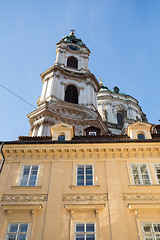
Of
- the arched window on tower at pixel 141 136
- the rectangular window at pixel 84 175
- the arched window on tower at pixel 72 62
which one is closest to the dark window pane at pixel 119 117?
the arched window on tower at pixel 72 62

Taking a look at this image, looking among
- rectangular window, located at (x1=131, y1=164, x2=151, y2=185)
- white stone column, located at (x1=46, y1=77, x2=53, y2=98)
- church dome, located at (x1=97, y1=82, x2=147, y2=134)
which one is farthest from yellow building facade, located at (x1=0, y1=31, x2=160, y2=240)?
church dome, located at (x1=97, y1=82, x2=147, y2=134)

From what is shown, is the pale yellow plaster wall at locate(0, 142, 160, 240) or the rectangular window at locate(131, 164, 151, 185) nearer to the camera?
the pale yellow plaster wall at locate(0, 142, 160, 240)

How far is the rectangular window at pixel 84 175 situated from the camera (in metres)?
13.5

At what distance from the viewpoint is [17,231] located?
37.8 feet

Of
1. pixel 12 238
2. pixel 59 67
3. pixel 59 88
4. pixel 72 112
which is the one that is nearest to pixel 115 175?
pixel 12 238

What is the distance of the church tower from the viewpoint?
29.9m

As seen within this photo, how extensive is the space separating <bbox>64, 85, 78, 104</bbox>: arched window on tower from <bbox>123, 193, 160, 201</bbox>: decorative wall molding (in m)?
23.7

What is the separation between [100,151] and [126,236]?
4769 mm

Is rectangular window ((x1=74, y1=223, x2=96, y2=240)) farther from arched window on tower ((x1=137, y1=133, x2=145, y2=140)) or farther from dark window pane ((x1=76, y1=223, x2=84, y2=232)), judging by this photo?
arched window on tower ((x1=137, y1=133, x2=145, y2=140))

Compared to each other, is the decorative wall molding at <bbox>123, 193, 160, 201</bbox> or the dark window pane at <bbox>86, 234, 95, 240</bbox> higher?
the decorative wall molding at <bbox>123, 193, 160, 201</bbox>

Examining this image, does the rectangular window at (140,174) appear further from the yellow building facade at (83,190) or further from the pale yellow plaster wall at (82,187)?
the pale yellow plaster wall at (82,187)

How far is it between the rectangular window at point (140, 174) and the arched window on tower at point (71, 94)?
22.2 metres

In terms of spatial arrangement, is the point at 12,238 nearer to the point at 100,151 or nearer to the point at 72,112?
the point at 100,151

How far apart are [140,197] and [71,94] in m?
25.1
